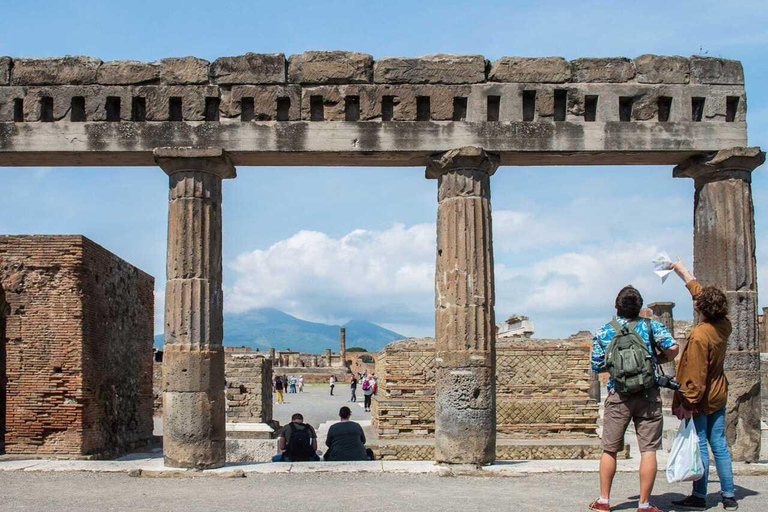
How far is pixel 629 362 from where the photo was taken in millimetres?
7941

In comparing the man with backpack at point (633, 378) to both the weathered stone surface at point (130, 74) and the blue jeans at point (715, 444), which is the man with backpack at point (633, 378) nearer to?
the blue jeans at point (715, 444)

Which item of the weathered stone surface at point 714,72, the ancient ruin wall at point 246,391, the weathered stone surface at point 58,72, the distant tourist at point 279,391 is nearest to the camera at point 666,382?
the weathered stone surface at point 714,72

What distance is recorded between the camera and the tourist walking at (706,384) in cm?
841

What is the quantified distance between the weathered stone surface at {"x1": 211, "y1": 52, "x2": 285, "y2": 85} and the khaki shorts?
6.33 metres

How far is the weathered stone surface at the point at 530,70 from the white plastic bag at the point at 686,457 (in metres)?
5.31

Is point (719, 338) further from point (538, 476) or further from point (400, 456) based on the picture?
point (400, 456)

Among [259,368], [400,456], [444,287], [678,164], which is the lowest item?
[400,456]

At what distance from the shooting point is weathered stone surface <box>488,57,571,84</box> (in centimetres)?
1195

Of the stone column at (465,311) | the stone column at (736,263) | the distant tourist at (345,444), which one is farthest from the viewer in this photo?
the distant tourist at (345,444)

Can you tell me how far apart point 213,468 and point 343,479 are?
6.19 feet

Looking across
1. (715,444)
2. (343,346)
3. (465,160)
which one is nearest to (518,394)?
(465,160)

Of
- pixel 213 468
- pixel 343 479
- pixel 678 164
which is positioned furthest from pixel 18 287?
pixel 678 164

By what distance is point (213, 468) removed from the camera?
11555 mm

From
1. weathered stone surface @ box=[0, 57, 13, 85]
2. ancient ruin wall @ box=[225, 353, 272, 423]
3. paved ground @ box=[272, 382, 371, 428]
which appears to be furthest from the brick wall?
paved ground @ box=[272, 382, 371, 428]
